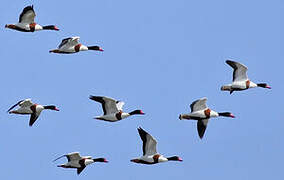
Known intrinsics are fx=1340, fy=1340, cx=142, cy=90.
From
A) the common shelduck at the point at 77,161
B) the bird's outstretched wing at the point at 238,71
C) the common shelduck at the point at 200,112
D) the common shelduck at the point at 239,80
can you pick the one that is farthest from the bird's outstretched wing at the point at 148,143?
the bird's outstretched wing at the point at 238,71

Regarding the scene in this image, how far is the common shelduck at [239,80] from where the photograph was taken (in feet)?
179

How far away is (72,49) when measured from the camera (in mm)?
55125

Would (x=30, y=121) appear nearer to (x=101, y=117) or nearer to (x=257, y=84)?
(x=101, y=117)

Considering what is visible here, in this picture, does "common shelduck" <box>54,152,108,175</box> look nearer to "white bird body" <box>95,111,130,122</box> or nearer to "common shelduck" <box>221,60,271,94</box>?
"white bird body" <box>95,111,130,122</box>

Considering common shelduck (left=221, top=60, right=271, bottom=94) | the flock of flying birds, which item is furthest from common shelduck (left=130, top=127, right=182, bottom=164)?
common shelduck (left=221, top=60, right=271, bottom=94)

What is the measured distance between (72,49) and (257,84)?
306 inches

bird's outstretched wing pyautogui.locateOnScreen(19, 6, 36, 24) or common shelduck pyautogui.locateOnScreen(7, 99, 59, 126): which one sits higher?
bird's outstretched wing pyautogui.locateOnScreen(19, 6, 36, 24)

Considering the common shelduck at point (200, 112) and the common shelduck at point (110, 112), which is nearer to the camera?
the common shelduck at point (200, 112)

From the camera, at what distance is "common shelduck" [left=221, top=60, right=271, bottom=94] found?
54.7 m

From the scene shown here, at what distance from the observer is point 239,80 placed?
5491 cm

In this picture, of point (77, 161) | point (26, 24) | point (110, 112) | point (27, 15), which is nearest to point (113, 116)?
point (110, 112)

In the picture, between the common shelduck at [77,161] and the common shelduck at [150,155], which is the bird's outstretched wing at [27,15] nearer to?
the common shelduck at [77,161]

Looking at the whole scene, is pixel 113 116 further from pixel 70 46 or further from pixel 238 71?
pixel 238 71

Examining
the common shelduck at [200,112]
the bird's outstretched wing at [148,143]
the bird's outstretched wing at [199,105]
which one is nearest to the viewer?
the bird's outstretched wing at [148,143]
